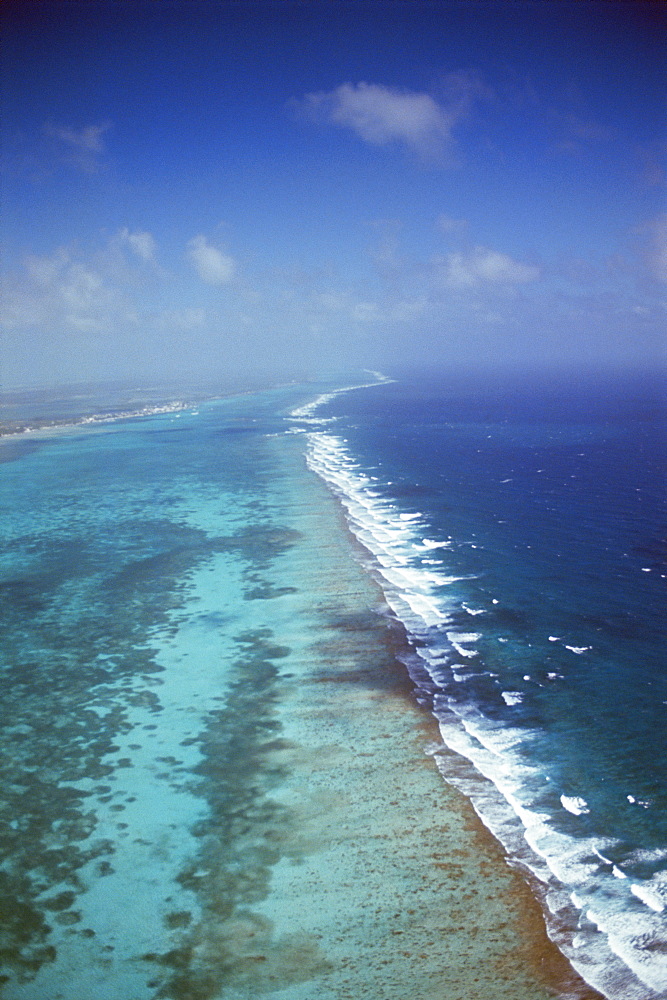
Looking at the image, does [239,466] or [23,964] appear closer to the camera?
[23,964]

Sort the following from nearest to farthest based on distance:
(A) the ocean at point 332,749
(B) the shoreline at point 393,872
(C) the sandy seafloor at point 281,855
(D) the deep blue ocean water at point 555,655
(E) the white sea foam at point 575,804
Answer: (B) the shoreline at point 393,872, (C) the sandy seafloor at point 281,855, (A) the ocean at point 332,749, (D) the deep blue ocean water at point 555,655, (E) the white sea foam at point 575,804

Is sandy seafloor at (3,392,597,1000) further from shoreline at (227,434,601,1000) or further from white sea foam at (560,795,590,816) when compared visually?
white sea foam at (560,795,590,816)

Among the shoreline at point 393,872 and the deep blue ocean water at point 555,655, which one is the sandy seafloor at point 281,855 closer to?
the shoreline at point 393,872

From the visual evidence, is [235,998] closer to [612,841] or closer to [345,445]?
[612,841]

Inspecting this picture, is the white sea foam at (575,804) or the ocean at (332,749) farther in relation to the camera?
the white sea foam at (575,804)

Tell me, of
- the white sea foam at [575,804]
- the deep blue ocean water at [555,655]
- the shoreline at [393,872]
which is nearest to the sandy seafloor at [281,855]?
the shoreline at [393,872]

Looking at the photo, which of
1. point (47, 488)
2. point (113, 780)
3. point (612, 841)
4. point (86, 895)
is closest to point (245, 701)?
point (113, 780)
